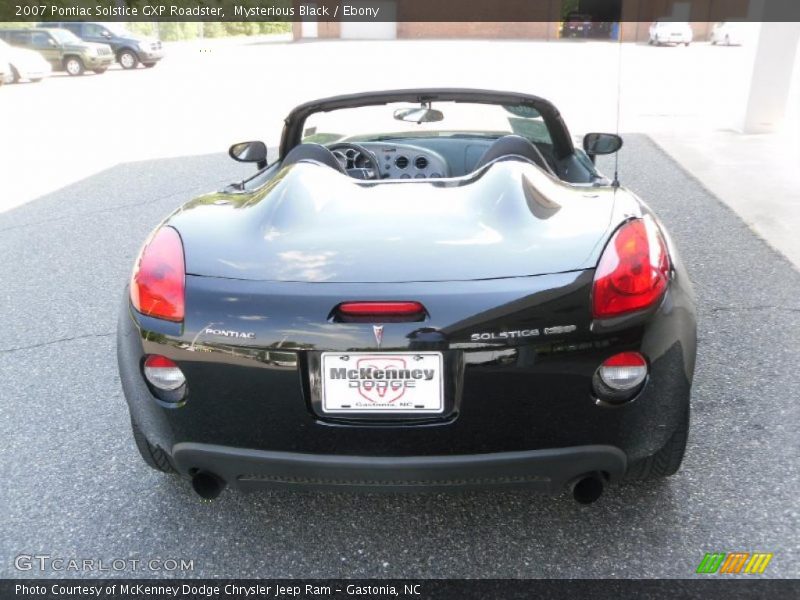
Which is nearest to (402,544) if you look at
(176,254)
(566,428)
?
(566,428)

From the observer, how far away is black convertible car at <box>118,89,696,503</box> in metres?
1.83

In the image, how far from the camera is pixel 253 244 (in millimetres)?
2070

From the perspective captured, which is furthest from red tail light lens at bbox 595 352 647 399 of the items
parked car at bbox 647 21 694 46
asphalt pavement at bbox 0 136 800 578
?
parked car at bbox 647 21 694 46

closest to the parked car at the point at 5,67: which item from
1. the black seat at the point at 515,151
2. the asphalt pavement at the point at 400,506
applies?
the asphalt pavement at the point at 400,506

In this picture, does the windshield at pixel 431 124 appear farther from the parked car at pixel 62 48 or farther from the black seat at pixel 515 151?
the parked car at pixel 62 48

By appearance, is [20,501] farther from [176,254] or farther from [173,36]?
[173,36]

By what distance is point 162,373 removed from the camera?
200cm

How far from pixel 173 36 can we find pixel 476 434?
1390 inches

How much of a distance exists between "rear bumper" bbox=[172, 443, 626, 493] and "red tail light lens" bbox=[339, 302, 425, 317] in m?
0.39

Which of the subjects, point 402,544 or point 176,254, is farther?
point 402,544

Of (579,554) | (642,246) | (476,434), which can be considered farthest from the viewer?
(579,554)

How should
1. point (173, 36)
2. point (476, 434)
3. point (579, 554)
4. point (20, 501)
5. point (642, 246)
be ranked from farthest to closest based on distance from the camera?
point (173, 36) < point (20, 501) < point (579, 554) < point (642, 246) < point (476, 434)

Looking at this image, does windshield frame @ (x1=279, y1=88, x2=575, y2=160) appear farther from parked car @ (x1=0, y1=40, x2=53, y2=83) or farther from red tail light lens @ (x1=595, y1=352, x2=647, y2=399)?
parked car @ (x1=0, y1=40, x2=53, y2=83)

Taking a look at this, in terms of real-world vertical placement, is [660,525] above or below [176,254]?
below
